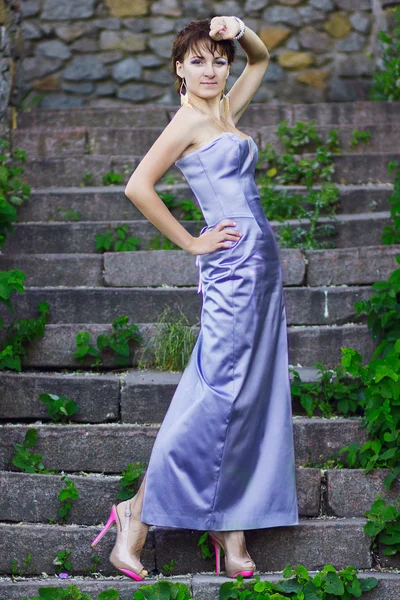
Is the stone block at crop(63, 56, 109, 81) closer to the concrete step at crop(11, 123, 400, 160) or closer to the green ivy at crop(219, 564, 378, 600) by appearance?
the concrete step at crop(11, 123, 400, 160)

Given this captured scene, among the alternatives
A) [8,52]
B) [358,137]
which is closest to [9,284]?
[8,52]

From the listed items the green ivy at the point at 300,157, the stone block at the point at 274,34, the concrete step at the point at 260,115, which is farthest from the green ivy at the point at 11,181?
the stone block at the point at 274,34

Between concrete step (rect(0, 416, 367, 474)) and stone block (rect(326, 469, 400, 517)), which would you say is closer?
stone block (rect(326, 469, 400, 517))

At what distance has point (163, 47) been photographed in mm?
7355

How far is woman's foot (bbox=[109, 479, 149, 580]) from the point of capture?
2.90 m

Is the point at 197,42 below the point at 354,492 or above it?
above

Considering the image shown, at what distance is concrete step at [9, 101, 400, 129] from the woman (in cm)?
307

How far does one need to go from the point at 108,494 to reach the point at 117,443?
0.74ft

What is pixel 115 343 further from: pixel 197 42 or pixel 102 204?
pixel 197 42

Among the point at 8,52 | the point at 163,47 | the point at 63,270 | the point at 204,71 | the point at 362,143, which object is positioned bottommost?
→ the point at 63,270

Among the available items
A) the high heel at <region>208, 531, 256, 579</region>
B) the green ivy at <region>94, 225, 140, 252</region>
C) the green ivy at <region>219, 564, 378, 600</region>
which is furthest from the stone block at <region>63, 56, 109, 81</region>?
the green ivy at <region>219, 564, 378, 600</region>

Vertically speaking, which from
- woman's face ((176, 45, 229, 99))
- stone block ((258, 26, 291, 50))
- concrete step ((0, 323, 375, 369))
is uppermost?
stone block ((258, 26, 291, 50))

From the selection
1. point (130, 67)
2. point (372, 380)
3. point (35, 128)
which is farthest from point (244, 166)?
point (130, 67)

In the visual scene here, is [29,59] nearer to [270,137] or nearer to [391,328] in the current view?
[270,137]
